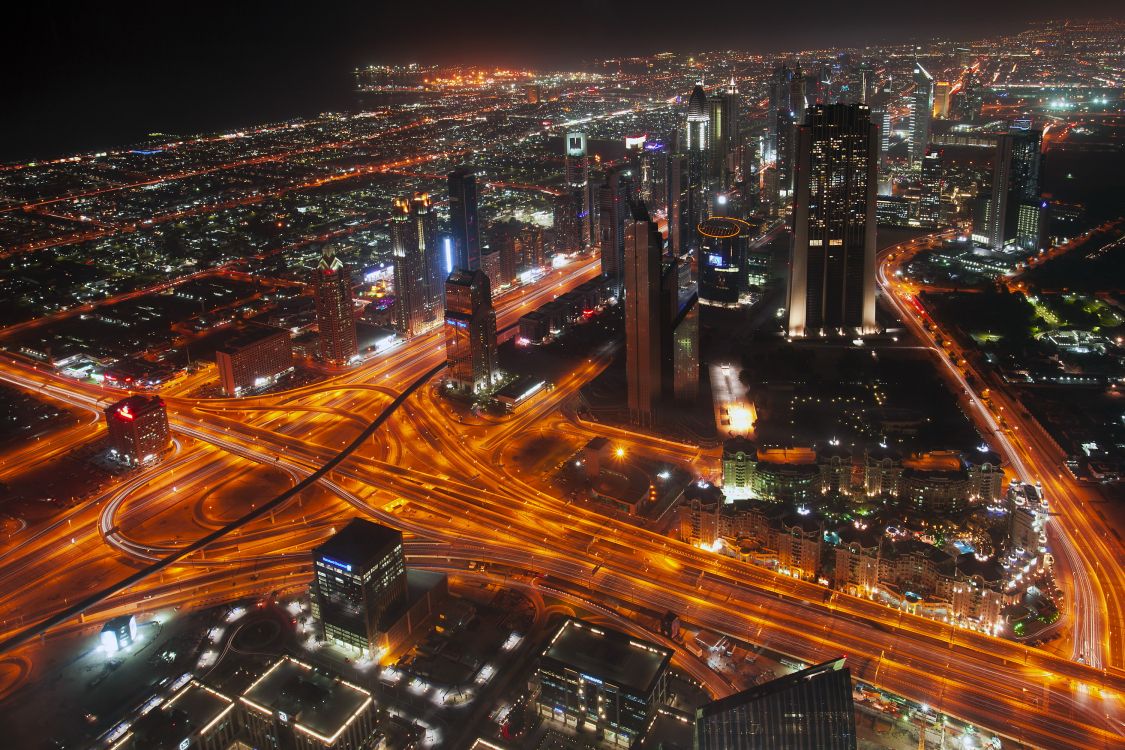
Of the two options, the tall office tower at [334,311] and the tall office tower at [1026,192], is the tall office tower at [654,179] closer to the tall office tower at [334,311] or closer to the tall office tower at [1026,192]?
the tall office tower at [1026,192]

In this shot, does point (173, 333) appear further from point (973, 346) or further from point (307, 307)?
point (973, 346)

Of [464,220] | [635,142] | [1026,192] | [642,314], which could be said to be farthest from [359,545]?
[635,142]

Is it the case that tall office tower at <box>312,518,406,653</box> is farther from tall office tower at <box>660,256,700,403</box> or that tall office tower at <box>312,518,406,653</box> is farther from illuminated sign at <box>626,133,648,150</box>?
illuminated sign at <box>626,133,648,150</box>

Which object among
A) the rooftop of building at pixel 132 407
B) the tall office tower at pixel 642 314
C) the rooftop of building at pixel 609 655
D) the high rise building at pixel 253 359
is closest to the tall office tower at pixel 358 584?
the rooftop of building at pixel 609 655

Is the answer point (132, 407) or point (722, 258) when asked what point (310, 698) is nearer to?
point (132, 407)

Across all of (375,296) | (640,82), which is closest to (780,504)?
(375,296)
